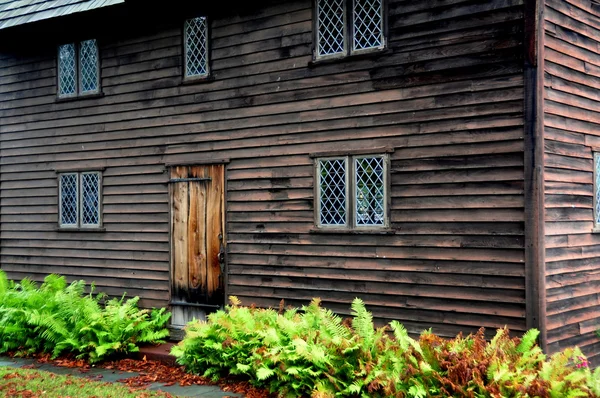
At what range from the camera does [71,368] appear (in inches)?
404

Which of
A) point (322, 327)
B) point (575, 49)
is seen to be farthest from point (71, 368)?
point (575, 49)

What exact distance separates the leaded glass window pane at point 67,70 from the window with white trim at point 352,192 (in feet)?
19.2

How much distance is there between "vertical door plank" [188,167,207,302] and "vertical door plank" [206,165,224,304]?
10 cm

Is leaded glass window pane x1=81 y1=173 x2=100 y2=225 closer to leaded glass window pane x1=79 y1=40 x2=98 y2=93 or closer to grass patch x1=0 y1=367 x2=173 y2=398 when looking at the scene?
leaded glass window pane x1=79 y1=40 x2=98 y2=93

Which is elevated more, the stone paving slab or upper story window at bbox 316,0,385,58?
upper story window at bbox 316,0,385,58

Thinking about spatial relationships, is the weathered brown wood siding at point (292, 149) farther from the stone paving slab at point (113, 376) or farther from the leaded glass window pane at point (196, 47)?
the stone paving slab at point (113, 376)

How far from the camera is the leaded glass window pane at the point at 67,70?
526 inches

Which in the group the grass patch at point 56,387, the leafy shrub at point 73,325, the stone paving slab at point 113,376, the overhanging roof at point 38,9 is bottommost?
the stone paving slab at point 113,376

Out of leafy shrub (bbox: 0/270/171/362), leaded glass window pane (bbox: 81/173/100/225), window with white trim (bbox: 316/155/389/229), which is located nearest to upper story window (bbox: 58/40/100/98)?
leaded glass window pane (bbox: 81/173/100/225)

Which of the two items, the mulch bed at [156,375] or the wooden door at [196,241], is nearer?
the mulch bed at [156,375]

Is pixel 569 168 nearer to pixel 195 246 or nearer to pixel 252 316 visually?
pixel 252 316

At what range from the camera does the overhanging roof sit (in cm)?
1252

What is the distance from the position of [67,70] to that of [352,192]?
6.81 meters

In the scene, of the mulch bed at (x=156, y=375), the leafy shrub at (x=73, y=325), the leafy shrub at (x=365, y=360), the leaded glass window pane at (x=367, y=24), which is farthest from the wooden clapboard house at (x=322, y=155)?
the mulch bed at (x=156, y=375)
